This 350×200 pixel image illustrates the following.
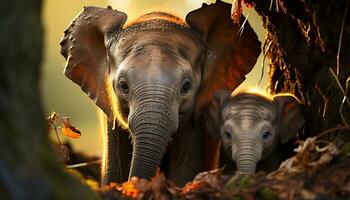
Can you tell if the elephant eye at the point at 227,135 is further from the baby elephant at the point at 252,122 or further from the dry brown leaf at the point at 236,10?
the dry brown leaf at the point at 236,10

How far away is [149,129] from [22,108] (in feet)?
16.4

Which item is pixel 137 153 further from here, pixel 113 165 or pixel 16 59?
pixel 16 59

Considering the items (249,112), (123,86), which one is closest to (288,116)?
(249,112)

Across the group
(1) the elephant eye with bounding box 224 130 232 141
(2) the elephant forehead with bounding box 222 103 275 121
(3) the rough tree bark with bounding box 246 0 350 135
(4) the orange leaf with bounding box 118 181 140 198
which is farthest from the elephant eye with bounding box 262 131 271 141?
(4) the orange leaf with bounding box 118 181 140 198

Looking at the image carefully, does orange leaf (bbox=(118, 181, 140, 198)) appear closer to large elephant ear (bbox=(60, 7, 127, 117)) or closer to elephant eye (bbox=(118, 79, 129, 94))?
elephant eye (bbox=(118, 79, 129, 94))

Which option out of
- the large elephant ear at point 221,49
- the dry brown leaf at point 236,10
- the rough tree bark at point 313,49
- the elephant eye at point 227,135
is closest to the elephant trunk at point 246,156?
the elephant eye at point 227,135

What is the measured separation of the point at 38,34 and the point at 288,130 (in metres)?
6.77

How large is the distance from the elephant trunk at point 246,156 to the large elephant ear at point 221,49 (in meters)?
1.39

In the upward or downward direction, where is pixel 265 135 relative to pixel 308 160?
upward

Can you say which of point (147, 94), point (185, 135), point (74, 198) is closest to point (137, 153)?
point (147, 94)

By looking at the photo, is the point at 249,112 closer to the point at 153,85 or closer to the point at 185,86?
the point at 185,86

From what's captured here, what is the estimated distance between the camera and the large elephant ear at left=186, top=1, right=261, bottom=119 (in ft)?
35.1

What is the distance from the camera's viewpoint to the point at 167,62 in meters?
9.62

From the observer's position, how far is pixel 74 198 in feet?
14.0
